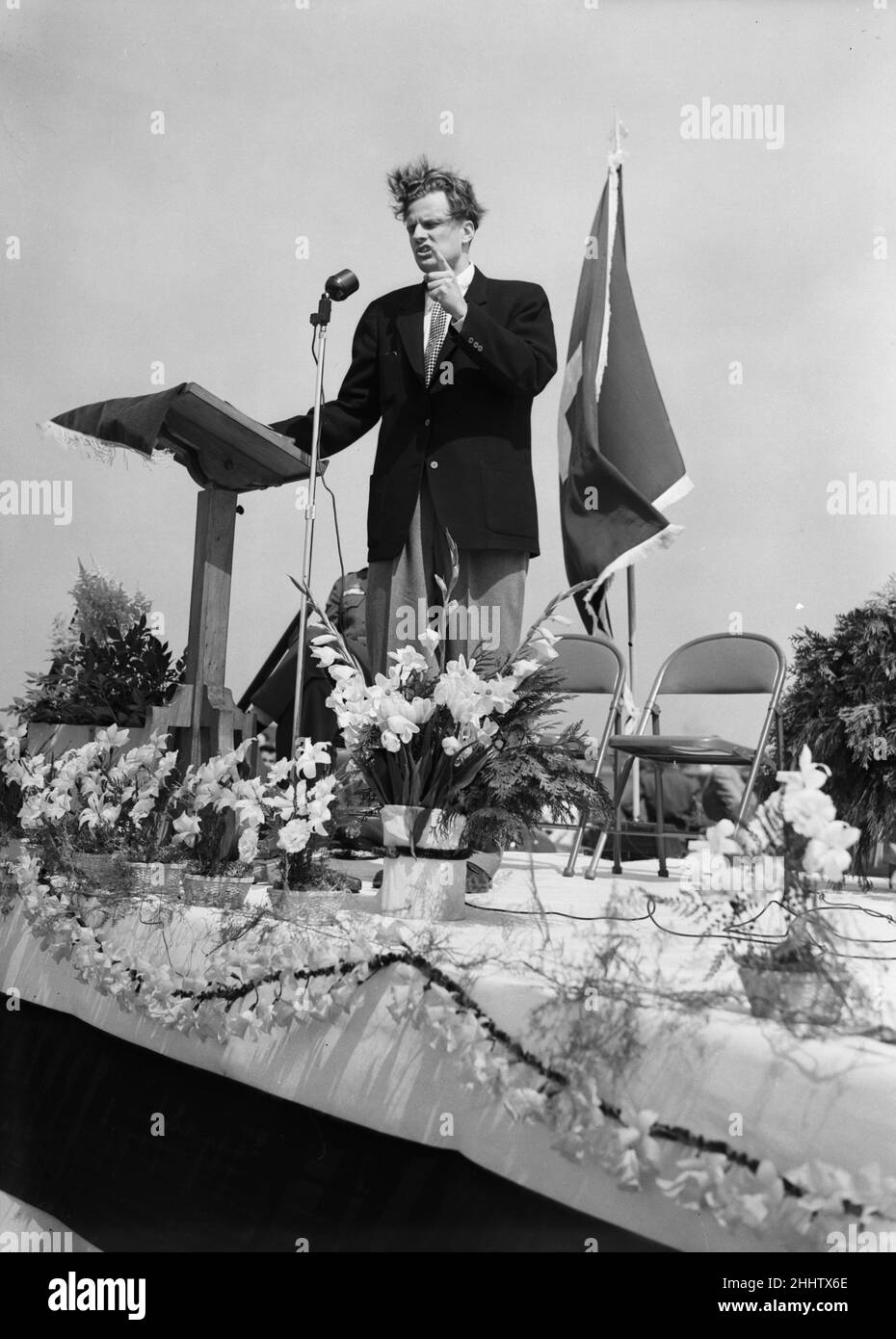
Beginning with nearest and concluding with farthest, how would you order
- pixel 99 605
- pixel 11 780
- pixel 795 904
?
pixel 795 904 < pixel 11 780 < pixel 99 605

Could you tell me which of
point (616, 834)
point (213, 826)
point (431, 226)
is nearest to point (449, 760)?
point (213, 826)

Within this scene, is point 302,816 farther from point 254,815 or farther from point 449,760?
point 449,760

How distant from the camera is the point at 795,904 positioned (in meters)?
1.32

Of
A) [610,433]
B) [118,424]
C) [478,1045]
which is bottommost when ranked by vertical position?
[478,1045]

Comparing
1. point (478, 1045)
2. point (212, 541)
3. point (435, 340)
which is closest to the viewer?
point (478, 1045)

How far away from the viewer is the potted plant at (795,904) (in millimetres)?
1219

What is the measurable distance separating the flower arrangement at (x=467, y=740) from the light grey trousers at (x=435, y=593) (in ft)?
2.44

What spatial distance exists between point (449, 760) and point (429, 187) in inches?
64.5

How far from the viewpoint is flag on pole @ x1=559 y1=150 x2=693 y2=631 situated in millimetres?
4488

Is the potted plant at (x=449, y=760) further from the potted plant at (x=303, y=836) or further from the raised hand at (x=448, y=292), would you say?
the raised hand at (x=448, y=292)

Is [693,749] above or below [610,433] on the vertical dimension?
below

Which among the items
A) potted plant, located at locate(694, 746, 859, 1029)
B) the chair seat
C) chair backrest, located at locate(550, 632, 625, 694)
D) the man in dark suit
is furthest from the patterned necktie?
potted plant, located at locate(694, 746, 859, 1029)
